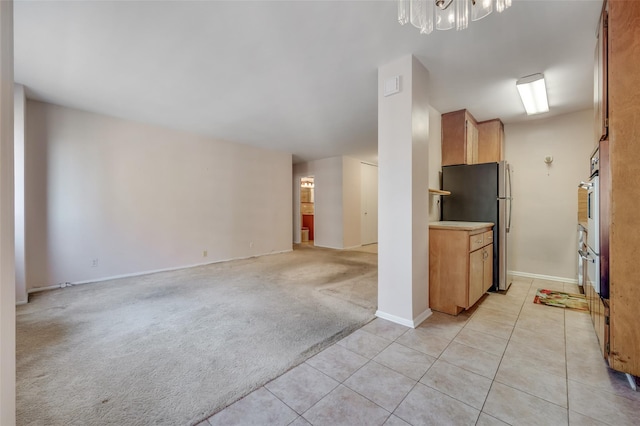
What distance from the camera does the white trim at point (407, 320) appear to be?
227cm

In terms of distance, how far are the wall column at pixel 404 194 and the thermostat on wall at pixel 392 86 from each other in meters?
0.04

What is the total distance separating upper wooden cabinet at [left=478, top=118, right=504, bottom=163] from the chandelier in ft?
9.19

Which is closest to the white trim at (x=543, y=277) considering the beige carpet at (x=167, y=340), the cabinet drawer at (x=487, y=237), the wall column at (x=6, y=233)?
the cabinet drawer at (x=487, y=237)

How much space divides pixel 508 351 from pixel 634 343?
2.13 feet

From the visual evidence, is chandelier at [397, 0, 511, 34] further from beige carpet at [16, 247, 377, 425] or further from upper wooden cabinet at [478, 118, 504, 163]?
upper wooden cabinet at [478, 118, 504, 163]

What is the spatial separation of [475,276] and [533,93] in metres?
2.16

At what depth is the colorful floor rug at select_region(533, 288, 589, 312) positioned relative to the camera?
2.71 m

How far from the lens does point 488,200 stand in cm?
325

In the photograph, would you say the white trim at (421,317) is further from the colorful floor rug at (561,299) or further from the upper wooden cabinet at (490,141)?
the upper wooden cabinet at (490,141)

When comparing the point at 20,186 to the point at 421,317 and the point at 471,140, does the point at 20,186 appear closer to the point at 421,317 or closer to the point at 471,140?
the point at 421,317

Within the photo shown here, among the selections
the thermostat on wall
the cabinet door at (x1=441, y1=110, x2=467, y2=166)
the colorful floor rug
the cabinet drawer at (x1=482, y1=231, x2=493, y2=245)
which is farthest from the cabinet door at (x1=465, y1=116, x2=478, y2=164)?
the colorful floor rug

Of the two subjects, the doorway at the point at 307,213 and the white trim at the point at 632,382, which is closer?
the white trim at the point at 632,382

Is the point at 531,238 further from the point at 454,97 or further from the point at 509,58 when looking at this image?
the point at 509,58

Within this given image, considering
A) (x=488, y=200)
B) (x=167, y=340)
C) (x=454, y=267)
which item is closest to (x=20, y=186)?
(x=167, y=340)
